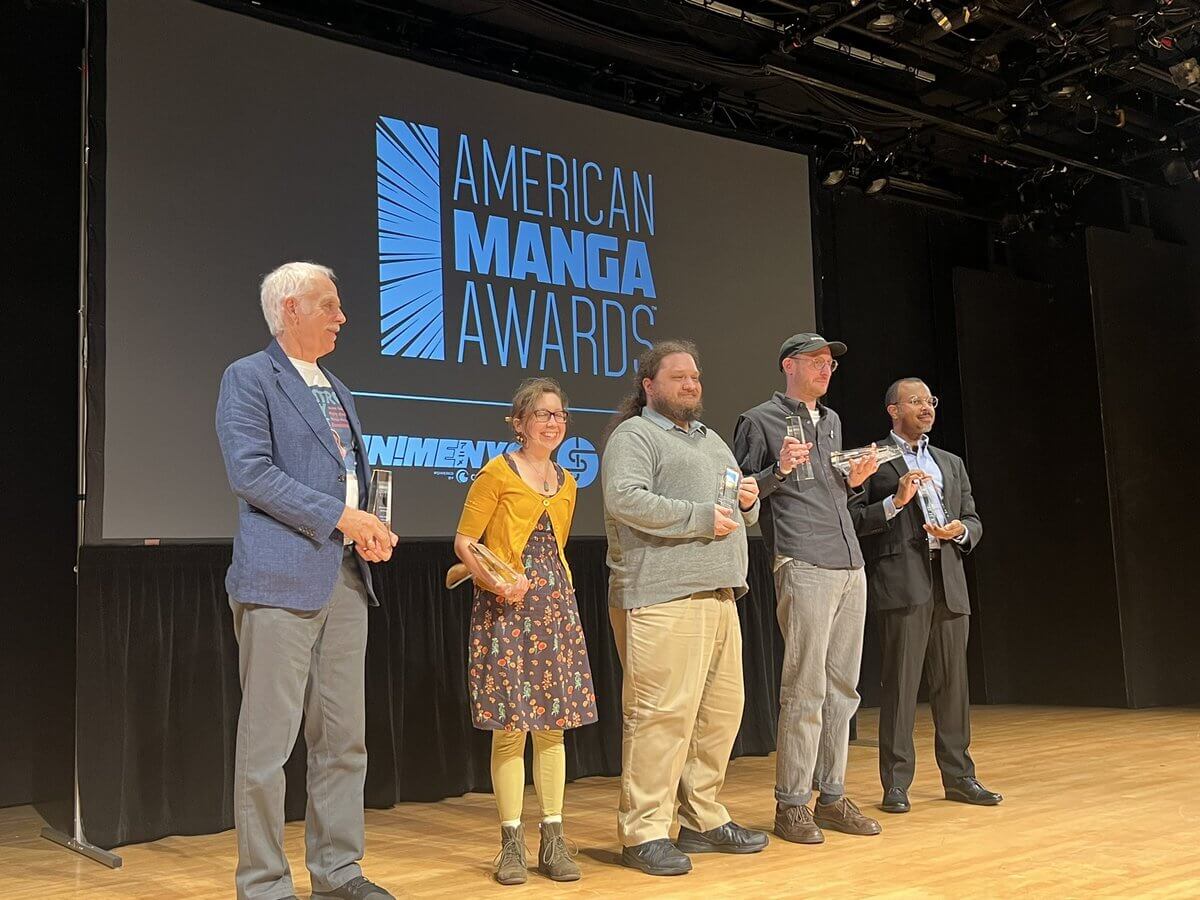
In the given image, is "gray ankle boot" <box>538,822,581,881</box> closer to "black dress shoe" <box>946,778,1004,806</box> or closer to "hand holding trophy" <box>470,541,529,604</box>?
"hand holding trophy" <box>470,541,529,604</box>

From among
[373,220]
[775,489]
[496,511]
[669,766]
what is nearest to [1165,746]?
[775,489]

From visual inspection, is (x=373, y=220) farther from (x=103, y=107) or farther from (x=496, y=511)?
(x=496, y=511)

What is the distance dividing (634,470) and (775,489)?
62 centimetres

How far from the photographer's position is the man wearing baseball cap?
3672mm

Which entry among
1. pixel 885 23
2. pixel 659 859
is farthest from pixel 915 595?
pixel 885 23

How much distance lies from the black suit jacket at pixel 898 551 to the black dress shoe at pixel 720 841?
3.76ft

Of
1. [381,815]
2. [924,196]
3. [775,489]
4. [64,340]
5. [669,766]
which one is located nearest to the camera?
[669,766]

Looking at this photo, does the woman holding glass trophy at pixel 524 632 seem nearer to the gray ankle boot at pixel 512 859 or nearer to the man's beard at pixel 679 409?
the gray ankle boot at pixel 512 859

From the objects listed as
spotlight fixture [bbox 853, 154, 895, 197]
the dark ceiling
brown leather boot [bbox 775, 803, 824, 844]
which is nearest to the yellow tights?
brown leather boot [bbox 775, 803, 824, 844]

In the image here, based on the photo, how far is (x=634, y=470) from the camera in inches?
132

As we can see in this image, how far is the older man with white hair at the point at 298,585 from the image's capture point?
2637 mm

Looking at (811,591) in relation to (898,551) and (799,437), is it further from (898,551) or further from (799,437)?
(898,551)

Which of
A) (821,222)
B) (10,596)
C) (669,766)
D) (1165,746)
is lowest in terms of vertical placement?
(1165,746)

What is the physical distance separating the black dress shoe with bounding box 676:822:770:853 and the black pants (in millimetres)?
874
